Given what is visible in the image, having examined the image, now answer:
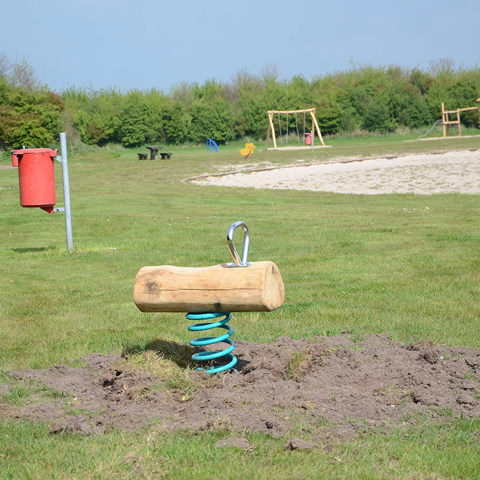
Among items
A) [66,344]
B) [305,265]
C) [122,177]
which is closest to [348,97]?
[122,177]

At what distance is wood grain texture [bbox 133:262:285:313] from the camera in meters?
4.30

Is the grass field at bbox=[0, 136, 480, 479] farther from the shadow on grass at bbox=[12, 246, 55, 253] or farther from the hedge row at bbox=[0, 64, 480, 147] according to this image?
the hedge row at bbox=[0, 64, 480, 147]

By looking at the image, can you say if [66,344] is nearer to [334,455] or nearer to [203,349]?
[203,349]

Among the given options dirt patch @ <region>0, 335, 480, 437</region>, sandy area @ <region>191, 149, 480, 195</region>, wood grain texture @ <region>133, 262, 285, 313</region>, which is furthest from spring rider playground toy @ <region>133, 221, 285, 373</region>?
sandy area @ <region>191, 149, 480, 195</region>

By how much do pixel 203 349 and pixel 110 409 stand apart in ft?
4.07

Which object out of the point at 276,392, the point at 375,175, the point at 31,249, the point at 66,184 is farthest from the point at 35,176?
the point at 375,175

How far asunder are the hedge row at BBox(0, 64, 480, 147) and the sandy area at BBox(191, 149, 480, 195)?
2896 centimetres

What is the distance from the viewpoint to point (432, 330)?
18.6ft

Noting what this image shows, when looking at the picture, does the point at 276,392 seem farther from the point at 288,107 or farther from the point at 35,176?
the point at 288,107

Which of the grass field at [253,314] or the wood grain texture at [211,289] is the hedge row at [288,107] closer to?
the grass field at [253,314]

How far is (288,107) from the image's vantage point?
5988 centimetres

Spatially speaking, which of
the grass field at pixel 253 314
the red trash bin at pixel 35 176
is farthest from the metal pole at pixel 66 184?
the red trash bin at pixel 35 176

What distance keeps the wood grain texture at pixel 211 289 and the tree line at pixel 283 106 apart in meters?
53.2

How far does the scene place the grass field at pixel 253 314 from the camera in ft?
11.1
